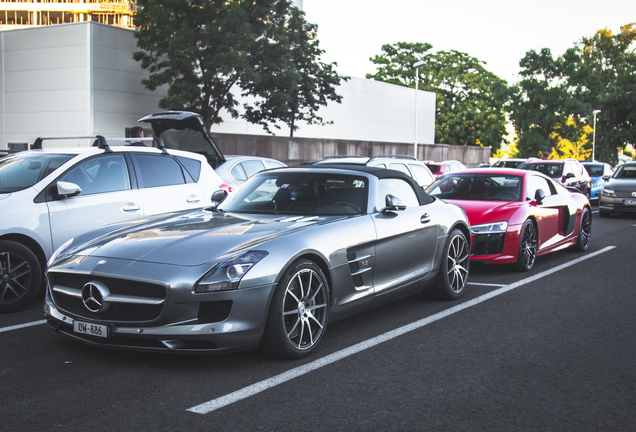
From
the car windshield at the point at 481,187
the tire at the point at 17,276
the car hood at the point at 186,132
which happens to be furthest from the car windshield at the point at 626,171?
the tire at the point at 17,276

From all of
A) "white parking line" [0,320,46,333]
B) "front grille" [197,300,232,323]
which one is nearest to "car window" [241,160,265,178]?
"white parking line" [0,320,46,333]

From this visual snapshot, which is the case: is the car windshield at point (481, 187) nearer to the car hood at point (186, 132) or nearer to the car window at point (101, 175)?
the car hood at point (186, 132)

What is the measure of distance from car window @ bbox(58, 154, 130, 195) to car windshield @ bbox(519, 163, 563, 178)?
13.2 m

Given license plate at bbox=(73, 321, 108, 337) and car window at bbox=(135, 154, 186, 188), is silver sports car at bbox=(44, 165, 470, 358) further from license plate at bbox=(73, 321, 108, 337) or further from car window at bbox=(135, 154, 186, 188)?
car window at bbox=(135, 154, 186, 188)

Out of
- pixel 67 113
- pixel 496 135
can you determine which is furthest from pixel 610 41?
pixel 67 113

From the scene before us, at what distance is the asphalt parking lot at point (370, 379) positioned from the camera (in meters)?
A: 3.63

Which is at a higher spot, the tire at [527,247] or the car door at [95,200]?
the car door at [95,200]

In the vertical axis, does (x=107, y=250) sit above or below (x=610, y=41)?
below

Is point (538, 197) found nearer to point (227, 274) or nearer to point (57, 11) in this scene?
point (227, 274)

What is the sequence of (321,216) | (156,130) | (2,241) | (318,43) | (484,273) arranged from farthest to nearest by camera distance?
(318,43)
(156,130)
(484,273)
(2,241)
(321,216)

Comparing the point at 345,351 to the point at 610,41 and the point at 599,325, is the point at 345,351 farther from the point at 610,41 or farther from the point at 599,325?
the point at 610,41

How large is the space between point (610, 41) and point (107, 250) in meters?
88.6

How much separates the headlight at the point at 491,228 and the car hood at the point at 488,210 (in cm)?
6

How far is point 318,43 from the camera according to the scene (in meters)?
30.8
